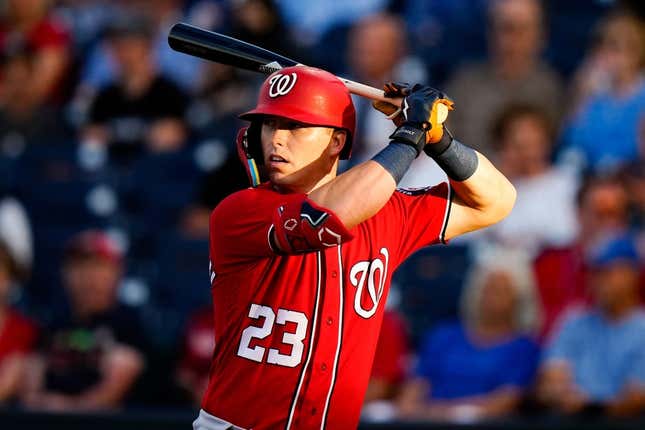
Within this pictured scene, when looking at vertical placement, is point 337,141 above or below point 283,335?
above

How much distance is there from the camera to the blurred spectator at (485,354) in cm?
610

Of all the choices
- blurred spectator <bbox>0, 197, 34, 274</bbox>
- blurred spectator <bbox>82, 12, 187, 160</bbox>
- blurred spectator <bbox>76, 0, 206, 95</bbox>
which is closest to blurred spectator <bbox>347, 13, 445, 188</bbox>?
blurred spectator <bbox>82, 12, 187, 160</bbox>

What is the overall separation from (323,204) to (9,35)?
23.0 feet

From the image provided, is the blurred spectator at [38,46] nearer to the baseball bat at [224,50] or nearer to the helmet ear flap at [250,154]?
the baseball bat at [224,50]

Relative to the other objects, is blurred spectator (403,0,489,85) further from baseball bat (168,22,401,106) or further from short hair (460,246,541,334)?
baseball bat (168,22,401,106)

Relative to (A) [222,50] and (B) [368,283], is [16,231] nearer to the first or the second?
(A) [222,50]

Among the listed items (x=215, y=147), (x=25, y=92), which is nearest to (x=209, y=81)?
(x=215, y=147)

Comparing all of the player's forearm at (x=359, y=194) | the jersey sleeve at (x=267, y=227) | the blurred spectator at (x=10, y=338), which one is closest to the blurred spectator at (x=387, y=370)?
the blurred spectator at (x=10, y=338)

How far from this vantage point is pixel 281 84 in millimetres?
3746

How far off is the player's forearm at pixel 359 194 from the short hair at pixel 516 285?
111 inches

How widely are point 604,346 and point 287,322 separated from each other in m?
2.71

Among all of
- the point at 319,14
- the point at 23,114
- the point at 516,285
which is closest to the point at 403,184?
the point at 516,285

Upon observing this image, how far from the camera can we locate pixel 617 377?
19.4 feet

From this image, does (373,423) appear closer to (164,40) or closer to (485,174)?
(485,174)
